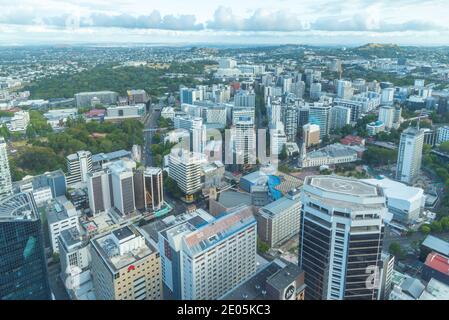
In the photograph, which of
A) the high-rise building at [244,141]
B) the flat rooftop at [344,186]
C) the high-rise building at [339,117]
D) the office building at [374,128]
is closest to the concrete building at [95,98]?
the high-rise building at [244,141]

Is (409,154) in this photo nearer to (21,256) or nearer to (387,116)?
(387,116)

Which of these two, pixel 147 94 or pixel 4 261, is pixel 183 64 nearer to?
pixel 147 94

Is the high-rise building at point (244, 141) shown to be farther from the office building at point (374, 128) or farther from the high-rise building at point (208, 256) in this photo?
the office building at point (374, 128)

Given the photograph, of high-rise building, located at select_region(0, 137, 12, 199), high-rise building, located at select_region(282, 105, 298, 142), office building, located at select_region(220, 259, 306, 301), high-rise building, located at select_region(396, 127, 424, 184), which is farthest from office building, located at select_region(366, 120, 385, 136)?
high-rise building, located at select_region(0, 137, 12, 199)

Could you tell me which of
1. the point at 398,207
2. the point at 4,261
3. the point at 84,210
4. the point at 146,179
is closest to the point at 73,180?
the point at 84,210

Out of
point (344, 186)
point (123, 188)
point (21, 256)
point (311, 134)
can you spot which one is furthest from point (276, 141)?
point (21, 256)
